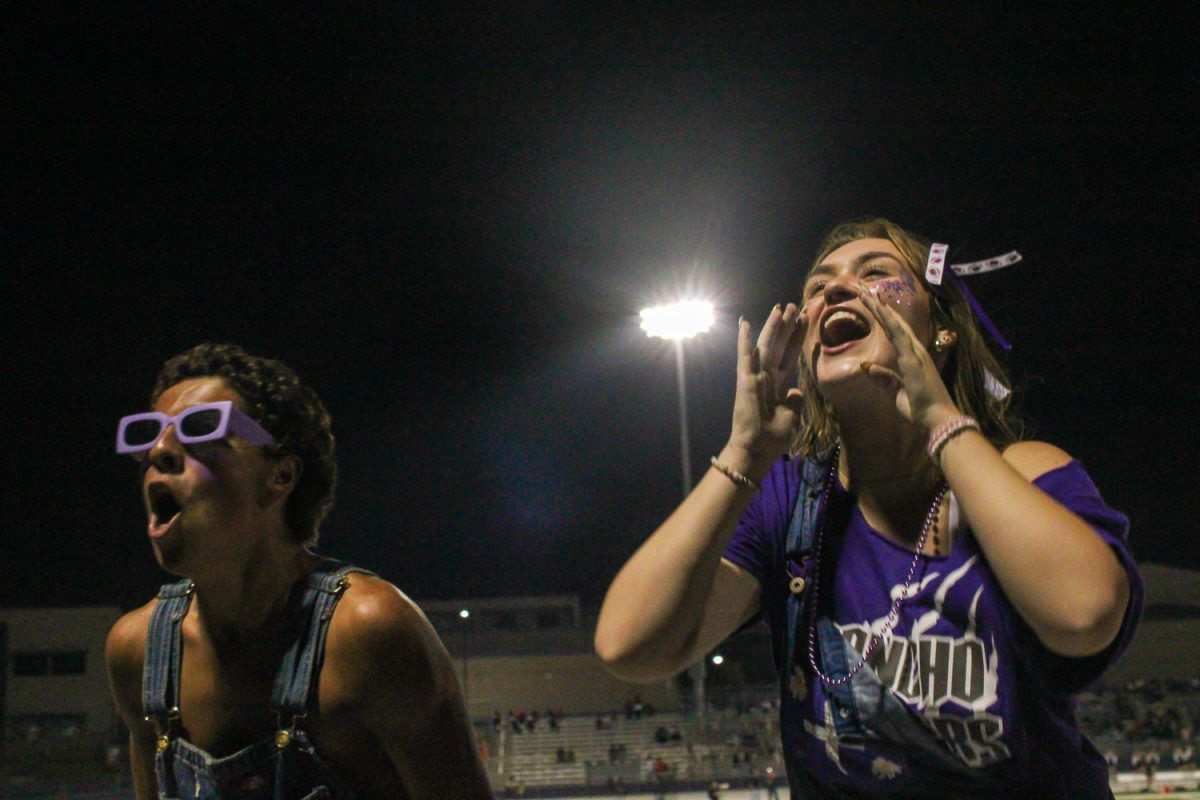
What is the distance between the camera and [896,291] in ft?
6.76

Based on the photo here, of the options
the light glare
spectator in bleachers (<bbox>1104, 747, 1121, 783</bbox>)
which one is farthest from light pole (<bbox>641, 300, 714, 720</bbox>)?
spectator in bleachers (<bbox>1104, 747, 1121, 783</bbox>)

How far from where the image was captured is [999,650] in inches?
66.6

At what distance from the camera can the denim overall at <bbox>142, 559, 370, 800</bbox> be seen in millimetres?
2135

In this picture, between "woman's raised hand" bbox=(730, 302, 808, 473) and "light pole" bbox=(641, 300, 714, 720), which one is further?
"light pole" bbox=(641, 300, 714, 720)

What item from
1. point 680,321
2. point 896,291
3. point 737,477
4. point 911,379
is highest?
point 680,321

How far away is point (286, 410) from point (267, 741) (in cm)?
81

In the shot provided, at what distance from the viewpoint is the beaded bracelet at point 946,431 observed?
1.68 meters

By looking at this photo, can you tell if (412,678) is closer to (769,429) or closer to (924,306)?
(769,429)

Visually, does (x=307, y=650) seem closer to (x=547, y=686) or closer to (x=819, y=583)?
(x=819, y=583)

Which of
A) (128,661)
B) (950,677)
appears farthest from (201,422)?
(950,677)

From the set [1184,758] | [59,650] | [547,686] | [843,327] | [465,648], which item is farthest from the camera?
[465,648]

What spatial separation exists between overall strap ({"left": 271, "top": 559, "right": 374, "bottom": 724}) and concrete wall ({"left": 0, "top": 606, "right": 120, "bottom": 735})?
1146 inches

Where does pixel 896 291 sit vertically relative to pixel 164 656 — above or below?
above

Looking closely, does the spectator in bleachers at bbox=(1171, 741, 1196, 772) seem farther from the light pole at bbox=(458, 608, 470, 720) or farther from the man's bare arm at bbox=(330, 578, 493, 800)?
the man's bare arm at bbox=(330, 578, 493, 800)
